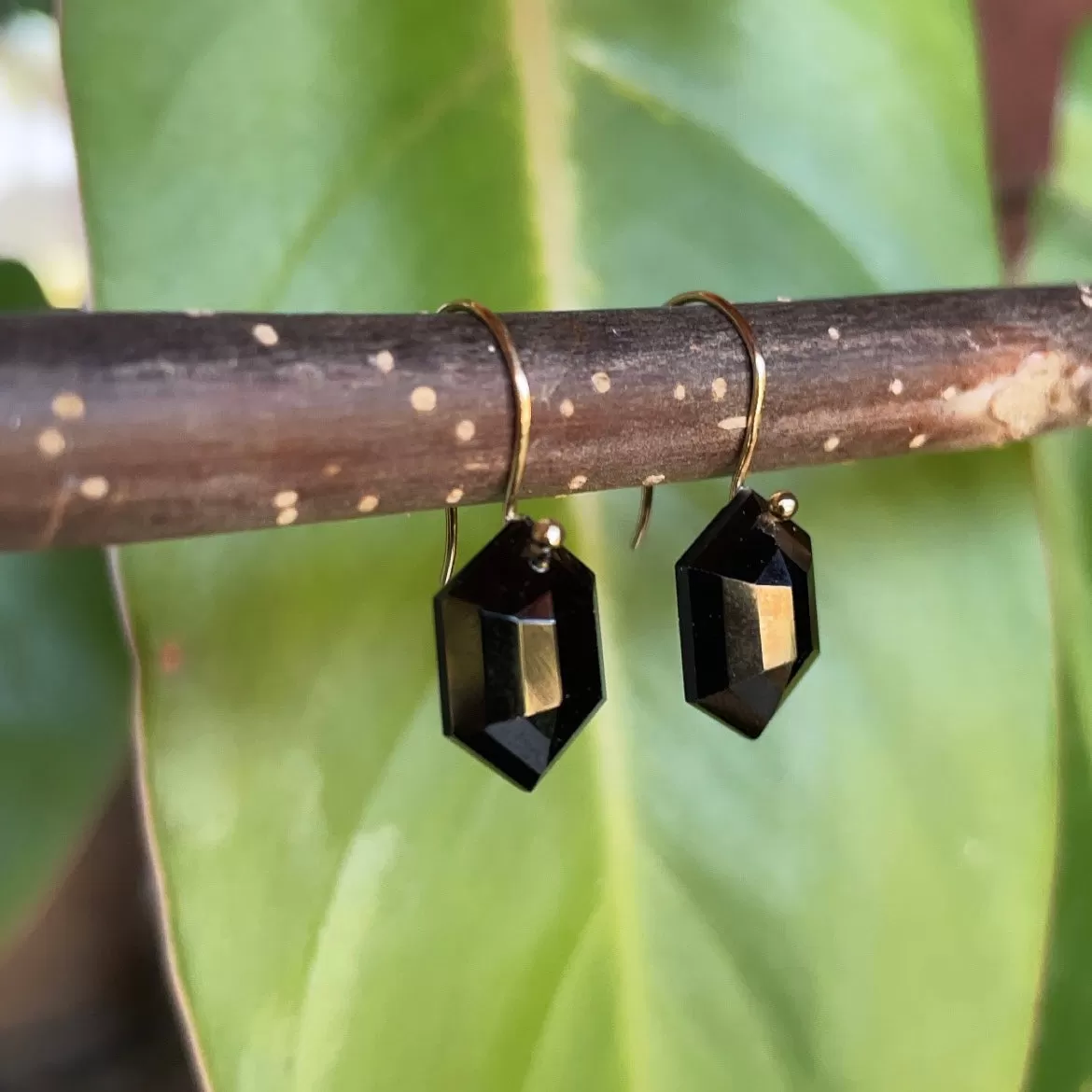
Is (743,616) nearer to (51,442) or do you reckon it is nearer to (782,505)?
(782,505)

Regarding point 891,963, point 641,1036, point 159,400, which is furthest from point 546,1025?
point 159,400

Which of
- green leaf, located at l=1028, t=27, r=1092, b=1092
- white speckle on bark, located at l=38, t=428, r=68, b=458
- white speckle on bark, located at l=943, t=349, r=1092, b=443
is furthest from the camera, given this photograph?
green leaf, located at l=1028, t=27, r=1092, b=1092

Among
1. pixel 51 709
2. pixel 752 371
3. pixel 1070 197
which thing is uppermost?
pixel 1070 197

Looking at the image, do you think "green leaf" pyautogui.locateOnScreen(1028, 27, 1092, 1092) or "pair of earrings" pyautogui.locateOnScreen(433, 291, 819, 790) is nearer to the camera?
"pair of earrings" pyautogui.locateOnScreen(433, 291, 819, 790)

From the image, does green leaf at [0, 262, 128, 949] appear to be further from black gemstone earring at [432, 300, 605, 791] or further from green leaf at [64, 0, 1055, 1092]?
black gemstone earring at [432, 300, 605, 791]

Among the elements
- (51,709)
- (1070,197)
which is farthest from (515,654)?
(1070,197)

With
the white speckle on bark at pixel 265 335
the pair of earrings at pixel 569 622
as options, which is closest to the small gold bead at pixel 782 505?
the pair of earrings at pixel 569 622

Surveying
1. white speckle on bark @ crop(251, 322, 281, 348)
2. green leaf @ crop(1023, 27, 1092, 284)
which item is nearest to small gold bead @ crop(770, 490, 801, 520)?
white speckle on bark @ crop(251, 322, 281, 348)

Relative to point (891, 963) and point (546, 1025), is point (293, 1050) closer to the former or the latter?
point (546, 1025)
